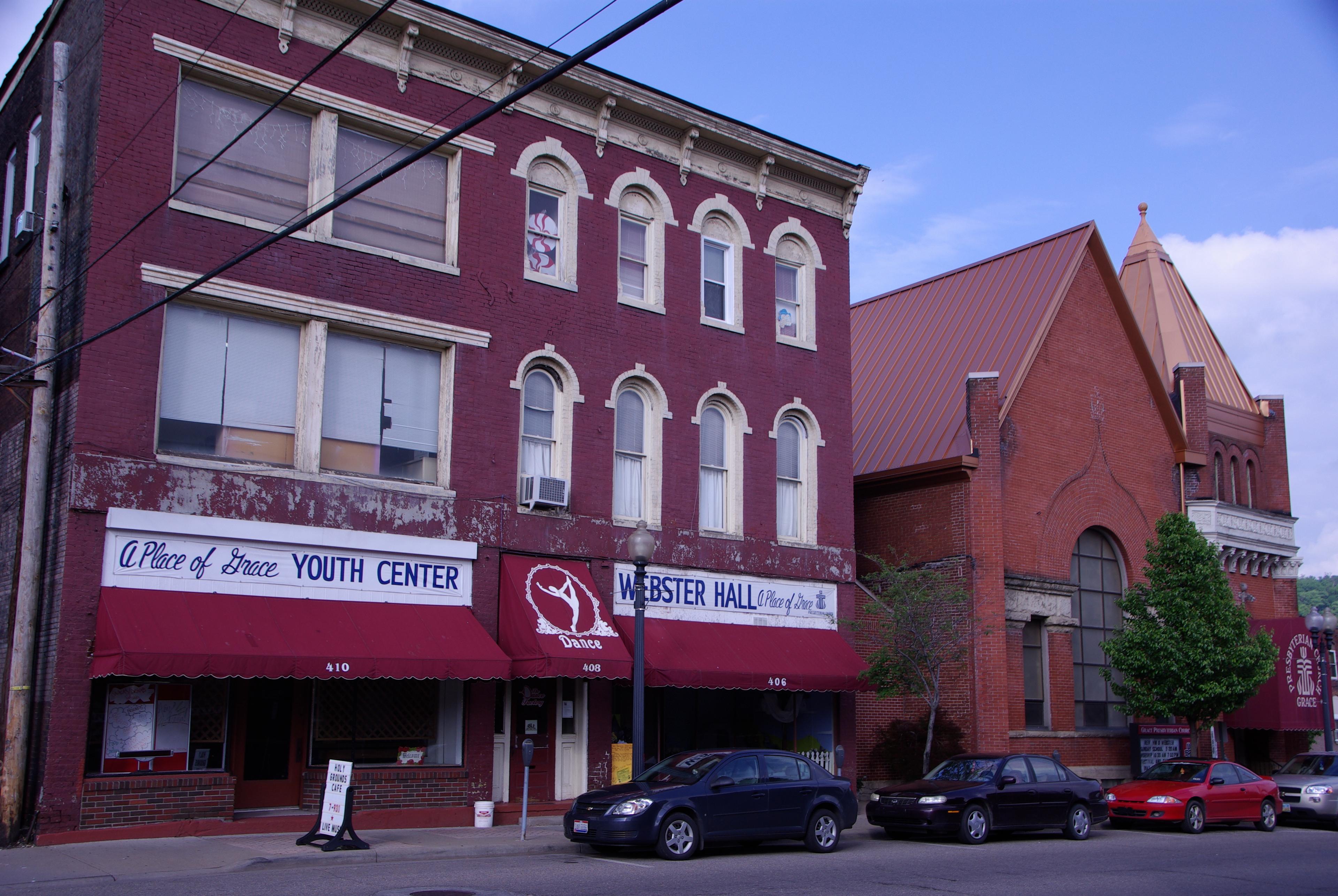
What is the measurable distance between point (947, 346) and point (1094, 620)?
770 centimetres

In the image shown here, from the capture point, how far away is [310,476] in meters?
18.1

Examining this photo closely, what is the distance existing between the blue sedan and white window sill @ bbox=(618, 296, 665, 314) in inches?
338

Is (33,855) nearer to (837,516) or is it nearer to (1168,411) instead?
(837,516)

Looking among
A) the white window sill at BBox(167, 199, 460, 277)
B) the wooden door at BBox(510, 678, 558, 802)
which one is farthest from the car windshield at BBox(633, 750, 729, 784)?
the white window sill at BBox(167, 199, 460, 277)

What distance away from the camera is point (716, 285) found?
23984mm

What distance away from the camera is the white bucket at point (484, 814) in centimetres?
1828

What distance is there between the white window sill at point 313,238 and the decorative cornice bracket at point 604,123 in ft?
12.8

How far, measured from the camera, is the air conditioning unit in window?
66.5ft

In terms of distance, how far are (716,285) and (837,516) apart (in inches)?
208

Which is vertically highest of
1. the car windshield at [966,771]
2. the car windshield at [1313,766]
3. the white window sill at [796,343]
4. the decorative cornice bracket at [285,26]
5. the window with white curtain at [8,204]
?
the decorative cornice bracket at [285,26]

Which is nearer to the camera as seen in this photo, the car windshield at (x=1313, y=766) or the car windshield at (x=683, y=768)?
the car windshield at (x=683, y=768)

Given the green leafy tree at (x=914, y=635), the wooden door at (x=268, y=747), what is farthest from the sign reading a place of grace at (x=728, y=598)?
the wooden door at (x=268, y=747)

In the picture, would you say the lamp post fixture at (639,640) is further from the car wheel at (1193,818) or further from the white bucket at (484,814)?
the car wheel at (1193,818)

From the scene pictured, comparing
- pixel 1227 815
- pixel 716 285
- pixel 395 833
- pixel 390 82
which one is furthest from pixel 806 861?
pixel 390 82
